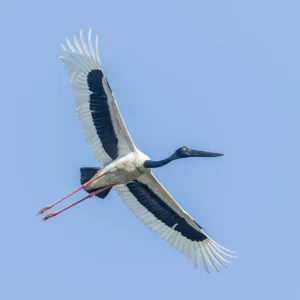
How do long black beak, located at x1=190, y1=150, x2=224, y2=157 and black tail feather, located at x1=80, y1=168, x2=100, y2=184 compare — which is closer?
black tail feather, located at x1=80, y1=168, x2=100, y2=184

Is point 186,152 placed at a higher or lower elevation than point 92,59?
lower

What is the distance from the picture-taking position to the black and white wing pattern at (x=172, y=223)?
163ft

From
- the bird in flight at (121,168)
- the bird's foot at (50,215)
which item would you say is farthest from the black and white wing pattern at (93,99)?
the bird's foot at (50,215)

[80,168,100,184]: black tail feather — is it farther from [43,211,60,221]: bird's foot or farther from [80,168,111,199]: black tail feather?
[43,211,60,221]: bird's foot

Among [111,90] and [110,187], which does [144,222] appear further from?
[111,90]

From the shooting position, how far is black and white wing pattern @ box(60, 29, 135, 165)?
47.5m

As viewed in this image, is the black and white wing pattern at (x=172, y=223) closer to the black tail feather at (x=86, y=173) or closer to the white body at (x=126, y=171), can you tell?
the white body at (x=126, y=171)

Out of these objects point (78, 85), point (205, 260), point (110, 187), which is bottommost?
point (205, 260)

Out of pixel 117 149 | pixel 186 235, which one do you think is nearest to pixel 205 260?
pixel 186 235

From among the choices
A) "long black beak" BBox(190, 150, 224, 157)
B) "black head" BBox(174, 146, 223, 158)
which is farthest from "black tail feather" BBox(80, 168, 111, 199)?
"long black beak" BBox(190, 150, 224, 157)

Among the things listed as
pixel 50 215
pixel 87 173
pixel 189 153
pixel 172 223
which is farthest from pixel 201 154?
pixel 50 215

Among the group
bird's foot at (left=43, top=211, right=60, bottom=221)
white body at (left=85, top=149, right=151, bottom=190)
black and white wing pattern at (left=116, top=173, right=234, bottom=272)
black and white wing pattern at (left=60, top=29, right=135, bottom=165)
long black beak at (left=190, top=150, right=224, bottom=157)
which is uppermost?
black and white wing pattern at (left=60, top=29, right=135, bottom=165)

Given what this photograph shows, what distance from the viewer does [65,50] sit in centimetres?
4747

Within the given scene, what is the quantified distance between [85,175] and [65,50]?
3.87 metres
